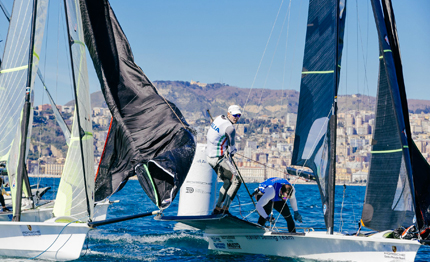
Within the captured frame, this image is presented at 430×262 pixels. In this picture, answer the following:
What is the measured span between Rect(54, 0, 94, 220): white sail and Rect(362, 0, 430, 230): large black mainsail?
4.78 m

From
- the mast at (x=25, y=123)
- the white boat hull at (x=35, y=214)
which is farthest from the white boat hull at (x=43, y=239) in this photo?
the white boat hull at (x=35, y=214)

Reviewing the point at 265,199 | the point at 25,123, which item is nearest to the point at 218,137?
the point at 265,199

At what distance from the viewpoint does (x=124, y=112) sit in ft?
32.0

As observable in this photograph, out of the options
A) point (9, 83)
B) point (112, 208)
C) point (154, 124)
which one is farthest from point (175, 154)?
point (112, 208)

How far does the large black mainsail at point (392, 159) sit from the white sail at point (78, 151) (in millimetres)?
4778

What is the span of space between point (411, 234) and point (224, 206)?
303 centimetres

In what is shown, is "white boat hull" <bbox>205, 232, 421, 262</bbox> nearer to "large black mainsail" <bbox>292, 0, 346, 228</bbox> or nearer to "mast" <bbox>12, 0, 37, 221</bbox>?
"large black mainsail" <bbox>292, 0, 346, 228</bbox>

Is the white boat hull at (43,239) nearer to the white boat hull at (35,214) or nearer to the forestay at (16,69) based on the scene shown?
the forestay at (16,69)

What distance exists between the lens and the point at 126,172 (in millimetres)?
9578

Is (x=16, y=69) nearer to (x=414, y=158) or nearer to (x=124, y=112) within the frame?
(x=124, y=112)

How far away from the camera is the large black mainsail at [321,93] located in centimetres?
891

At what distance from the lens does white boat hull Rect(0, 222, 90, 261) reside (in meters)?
8.28

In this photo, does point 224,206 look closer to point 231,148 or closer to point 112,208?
point 231,148

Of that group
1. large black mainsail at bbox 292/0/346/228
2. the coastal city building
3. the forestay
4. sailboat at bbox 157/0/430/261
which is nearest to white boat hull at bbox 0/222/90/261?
the forestay
